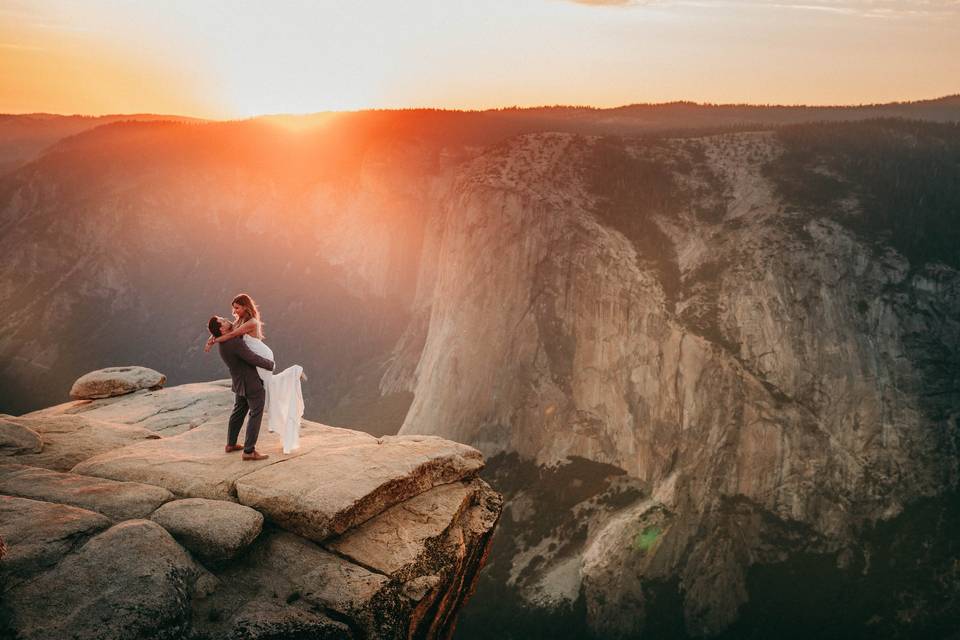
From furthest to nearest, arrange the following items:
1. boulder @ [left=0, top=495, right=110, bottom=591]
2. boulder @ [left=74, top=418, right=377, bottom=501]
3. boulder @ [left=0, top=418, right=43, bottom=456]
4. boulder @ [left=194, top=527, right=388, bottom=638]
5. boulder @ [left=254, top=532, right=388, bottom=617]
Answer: boulder @ [left=0, top=418, right=43, bottom=456], boulder @ [left=74, top=418, right=377, bottom=501], boulder @ [left=254, top=532, right=388, bottom=617], boulder @ [left=194, top=527, right=388, bottom=638], boulder @ [left=0, top=495, right=110, bottom=591]

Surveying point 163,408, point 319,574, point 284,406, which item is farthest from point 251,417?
point 163,408

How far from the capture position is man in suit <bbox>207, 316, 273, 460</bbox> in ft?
31.2

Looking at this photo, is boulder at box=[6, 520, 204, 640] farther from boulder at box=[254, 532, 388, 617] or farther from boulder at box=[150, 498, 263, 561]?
boulder at box=[254, 532, 388, 617]

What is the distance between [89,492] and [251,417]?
8.31ft

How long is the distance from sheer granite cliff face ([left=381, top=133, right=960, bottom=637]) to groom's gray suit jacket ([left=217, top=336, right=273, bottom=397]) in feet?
72.0

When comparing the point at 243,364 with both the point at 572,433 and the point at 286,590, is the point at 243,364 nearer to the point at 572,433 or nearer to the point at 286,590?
the point at 286,590

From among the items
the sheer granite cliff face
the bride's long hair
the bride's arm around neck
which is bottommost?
the sheer granite cliff face

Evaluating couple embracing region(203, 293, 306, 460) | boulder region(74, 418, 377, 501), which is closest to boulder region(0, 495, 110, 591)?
boulder region(74, 418, 377, 501)

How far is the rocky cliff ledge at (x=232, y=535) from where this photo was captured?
6.20 m

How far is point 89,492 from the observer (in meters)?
7.97

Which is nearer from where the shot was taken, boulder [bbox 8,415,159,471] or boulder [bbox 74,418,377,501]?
boulder [bbox 74,418,377,501]

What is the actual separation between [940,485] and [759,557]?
8999mm

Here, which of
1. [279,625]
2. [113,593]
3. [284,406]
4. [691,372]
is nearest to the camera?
[113,593]

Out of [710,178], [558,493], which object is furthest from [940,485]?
[710,178]
